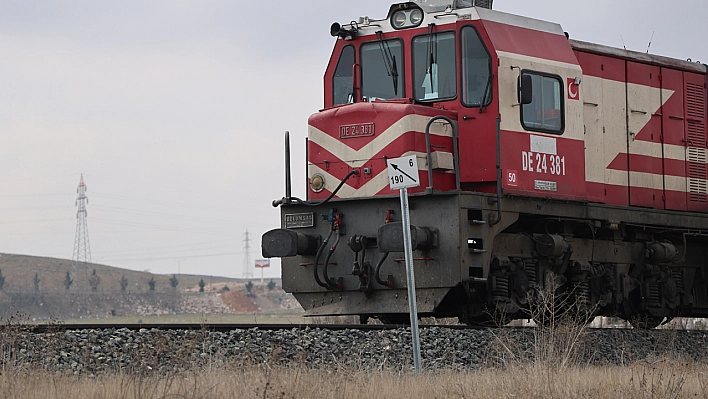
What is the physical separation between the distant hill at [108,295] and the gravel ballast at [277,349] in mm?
53980

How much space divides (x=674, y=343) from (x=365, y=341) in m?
4.51

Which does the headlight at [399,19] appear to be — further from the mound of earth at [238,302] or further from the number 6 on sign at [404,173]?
the mound of earth at [238,302]

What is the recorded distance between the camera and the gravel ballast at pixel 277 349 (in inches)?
364

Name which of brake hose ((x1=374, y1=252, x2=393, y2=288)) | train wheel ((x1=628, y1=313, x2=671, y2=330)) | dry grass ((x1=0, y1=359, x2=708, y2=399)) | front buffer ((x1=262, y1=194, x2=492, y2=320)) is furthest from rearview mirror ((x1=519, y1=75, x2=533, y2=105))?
dry grass ((x1=0, y1=359, x2=708, y2=399))

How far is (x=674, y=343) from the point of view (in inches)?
511

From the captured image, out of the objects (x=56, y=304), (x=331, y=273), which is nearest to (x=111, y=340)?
(x=331, y=273)

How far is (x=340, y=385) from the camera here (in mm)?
8039

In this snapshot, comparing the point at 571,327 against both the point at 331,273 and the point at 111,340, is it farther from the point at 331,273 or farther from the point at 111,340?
the point at 111,340

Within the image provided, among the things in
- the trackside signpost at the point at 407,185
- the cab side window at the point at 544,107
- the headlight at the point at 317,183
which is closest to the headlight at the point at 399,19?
the cab side window at the point at 544,107

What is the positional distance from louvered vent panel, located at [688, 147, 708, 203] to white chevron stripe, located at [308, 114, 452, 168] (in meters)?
4.94

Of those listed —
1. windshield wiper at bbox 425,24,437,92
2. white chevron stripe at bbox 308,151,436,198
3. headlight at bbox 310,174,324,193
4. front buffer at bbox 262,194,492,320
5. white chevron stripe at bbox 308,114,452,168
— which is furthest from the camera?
headlight at bbox 310,174,324,193

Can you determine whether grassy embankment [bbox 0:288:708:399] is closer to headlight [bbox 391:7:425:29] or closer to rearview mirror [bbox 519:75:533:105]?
rearview mirror [bbox 519:75:533:105]

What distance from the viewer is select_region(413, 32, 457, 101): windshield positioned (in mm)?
12797

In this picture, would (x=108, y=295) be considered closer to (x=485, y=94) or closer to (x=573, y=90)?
(x=573, y=90)
